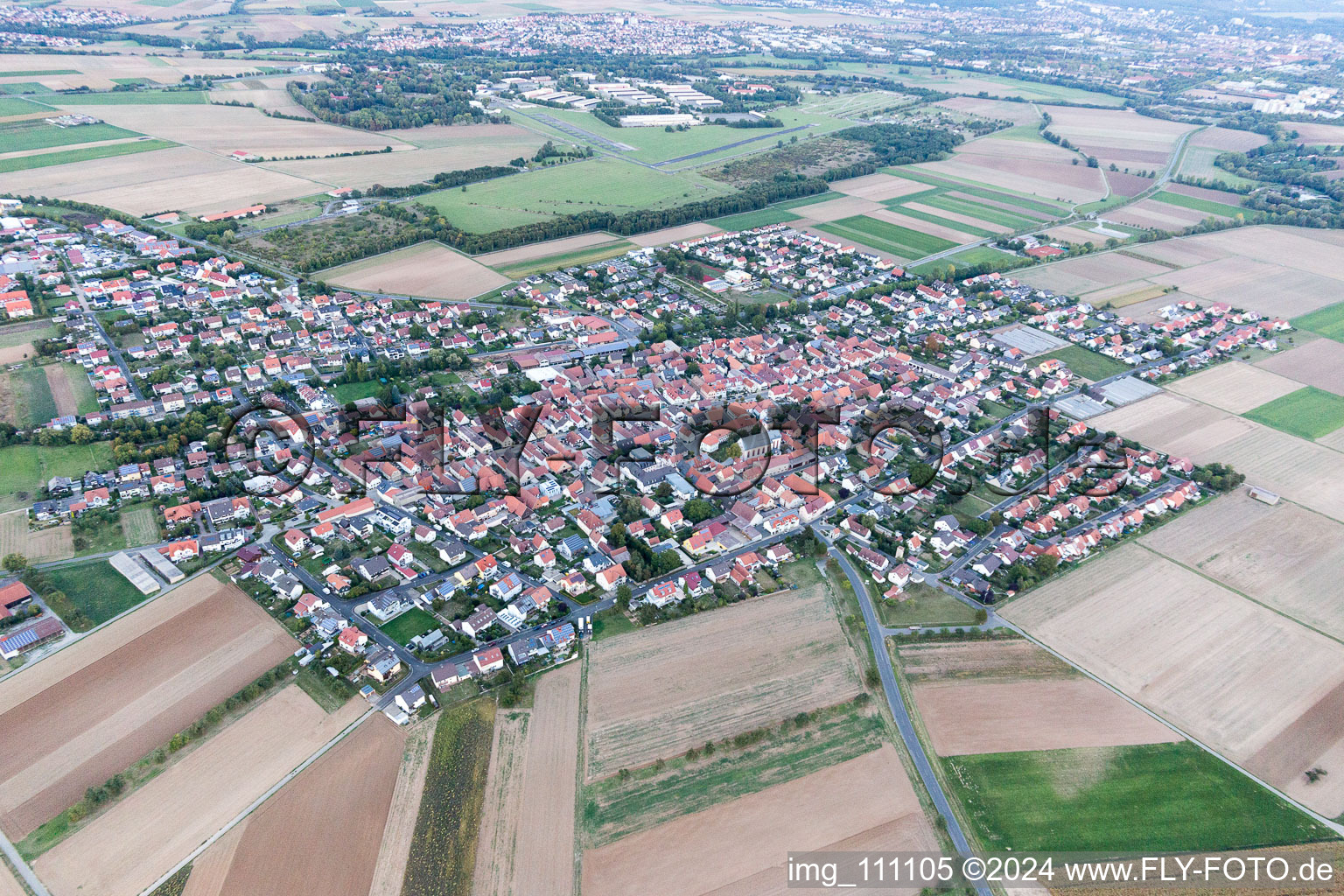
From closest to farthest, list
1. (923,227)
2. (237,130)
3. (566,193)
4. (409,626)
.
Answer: (409,626) → (923,227) → (566,193) → (237,130)

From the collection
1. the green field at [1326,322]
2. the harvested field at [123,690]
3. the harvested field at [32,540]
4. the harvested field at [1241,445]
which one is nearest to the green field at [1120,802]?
the harvested field at [1241,445]

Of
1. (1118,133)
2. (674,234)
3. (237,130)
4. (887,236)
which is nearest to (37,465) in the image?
(674,234)

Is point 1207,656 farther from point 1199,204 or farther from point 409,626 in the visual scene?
point 1199,204

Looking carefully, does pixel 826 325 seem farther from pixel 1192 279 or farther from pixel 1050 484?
pixel 1192 279

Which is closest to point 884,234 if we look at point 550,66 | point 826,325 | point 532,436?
point 826,325

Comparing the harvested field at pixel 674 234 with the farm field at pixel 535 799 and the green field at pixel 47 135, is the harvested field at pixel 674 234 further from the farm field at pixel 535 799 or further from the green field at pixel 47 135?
the green field at pixel 47 135

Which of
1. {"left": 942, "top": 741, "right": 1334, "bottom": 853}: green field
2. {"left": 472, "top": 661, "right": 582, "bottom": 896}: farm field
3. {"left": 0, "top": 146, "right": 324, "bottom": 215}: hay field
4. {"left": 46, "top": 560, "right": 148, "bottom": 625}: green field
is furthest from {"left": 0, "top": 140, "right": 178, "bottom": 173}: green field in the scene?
{"left": 942, "top": 741, "right": 1334, "bottom": 853}: green field
